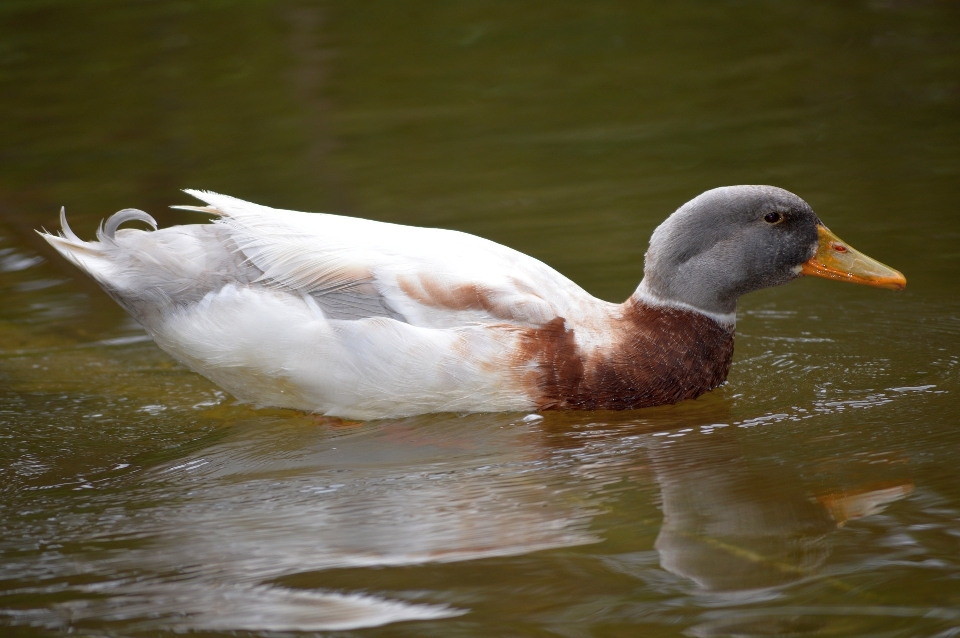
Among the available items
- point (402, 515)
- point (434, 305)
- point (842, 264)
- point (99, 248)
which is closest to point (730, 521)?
point (402, 515)

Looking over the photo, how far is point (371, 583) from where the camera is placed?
12.1 feet

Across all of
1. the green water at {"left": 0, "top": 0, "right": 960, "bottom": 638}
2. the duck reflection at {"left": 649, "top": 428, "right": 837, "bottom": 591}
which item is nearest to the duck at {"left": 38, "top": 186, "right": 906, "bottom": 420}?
the green water at {"left": 0, "top": 0, "right": 960, "bottom": 638}

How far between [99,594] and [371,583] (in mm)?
841

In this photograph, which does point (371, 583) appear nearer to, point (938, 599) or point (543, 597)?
point (543, 597)

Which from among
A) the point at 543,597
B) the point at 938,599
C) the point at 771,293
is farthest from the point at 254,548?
the point at 771,293

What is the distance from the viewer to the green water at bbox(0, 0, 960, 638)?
143 inches

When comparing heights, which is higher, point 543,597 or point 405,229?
point 405,229

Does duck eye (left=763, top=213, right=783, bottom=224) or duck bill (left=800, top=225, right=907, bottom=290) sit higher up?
duck eye (left=763, top=213, right=783, bottom=224)

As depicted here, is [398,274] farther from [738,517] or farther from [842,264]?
[842,264]

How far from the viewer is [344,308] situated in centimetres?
495

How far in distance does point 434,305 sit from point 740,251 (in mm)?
1347

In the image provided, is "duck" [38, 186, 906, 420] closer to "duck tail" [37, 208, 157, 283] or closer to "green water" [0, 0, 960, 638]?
"duck tail" [37, 208, 157, 283]

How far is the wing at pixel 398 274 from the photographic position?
491 cm

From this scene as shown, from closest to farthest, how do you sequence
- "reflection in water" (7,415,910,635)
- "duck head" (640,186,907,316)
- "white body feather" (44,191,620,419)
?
"reflection in water" (7,415,910,635), "white body feather" (44,191,620,419), "duck head" (640,186,907,316)
